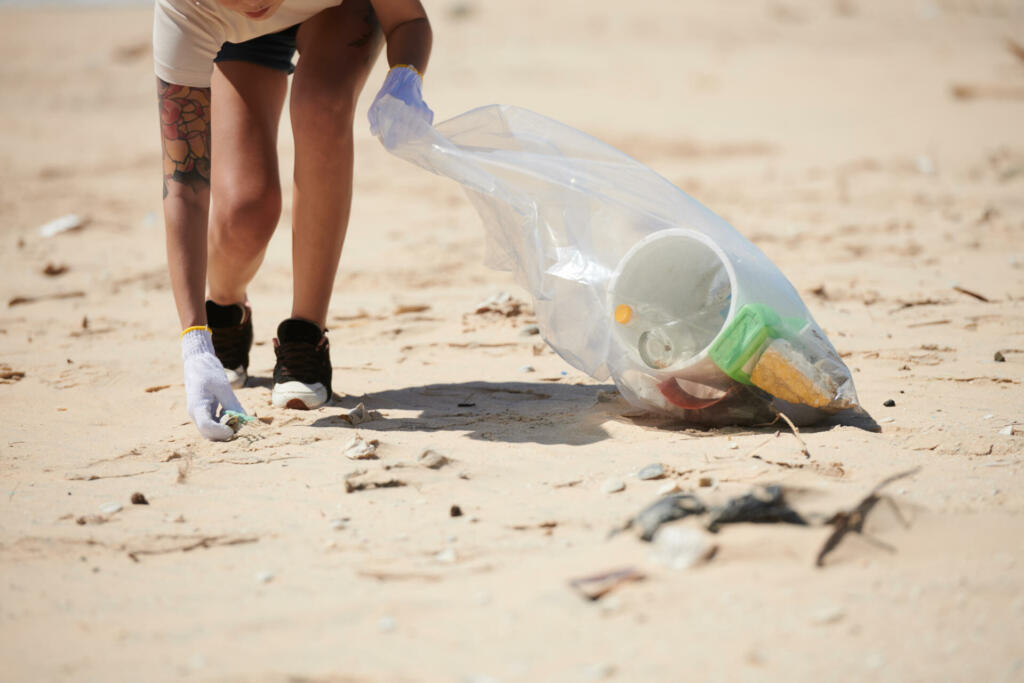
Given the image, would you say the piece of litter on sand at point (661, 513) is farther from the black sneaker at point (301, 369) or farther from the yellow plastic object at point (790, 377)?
the black sneaker at point (301, 369)

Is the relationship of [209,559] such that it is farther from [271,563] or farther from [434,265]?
[434,265]

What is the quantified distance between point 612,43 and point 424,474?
42.7ft

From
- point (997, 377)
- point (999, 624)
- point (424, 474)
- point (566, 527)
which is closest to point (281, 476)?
point (424, 474)

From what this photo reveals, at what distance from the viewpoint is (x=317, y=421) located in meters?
2.19

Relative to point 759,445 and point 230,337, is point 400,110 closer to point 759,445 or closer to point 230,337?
point 230,337

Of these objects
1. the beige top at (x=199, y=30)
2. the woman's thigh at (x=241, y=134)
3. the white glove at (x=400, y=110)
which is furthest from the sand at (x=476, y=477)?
the beige top at (x=199, y=30)

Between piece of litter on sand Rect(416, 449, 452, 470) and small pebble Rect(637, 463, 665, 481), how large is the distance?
41 centimetres

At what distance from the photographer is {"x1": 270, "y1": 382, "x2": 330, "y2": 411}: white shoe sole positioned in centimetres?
229

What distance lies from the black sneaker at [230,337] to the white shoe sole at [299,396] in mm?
326

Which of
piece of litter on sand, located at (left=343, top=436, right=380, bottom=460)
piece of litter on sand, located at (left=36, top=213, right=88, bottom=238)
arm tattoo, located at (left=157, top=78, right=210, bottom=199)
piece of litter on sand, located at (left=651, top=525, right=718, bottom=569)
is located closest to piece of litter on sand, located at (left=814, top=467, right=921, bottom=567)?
piece of litter on sand, located at (left=651, top=525, right=718, bottom=569)

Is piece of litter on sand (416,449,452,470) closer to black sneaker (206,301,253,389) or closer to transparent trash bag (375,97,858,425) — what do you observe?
transparent trash bag (375,97,858,425)

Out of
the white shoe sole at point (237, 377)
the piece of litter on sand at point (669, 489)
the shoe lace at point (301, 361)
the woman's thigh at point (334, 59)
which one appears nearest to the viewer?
the piece of litter on sand at point (669, 489)

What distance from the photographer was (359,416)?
7.21ft

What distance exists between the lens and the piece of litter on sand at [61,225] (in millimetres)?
4672
